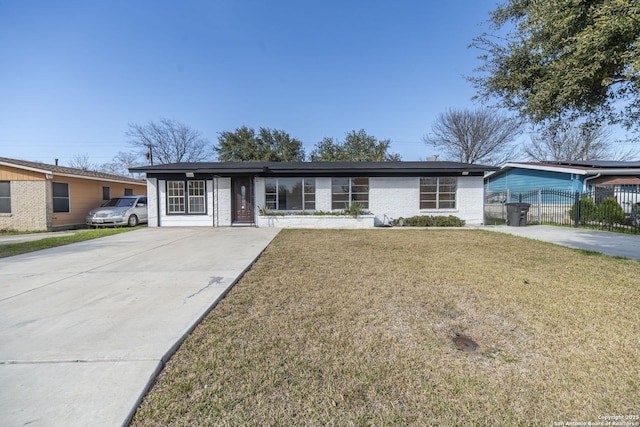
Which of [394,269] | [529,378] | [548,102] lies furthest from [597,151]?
[529,378]

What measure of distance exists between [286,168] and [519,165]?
16069 millimetres

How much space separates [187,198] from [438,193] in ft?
40.6

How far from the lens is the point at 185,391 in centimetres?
204

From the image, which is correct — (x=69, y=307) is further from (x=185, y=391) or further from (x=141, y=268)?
(x=185, y=391)

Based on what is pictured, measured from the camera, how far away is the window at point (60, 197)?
14.0 metres

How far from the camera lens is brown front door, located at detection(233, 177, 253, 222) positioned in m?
13.5

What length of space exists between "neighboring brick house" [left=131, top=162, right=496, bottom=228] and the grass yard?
889cm

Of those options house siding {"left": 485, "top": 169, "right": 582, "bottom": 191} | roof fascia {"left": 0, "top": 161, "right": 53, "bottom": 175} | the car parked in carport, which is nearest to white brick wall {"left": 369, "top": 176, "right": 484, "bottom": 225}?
house siding {"left": 485, "top": 169, "right": 582, "bottom": 191}

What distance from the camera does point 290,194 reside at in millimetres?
13844

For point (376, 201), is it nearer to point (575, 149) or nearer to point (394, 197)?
point (394, 197)

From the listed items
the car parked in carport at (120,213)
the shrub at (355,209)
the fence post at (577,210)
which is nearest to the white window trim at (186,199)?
the car parked in carport at (120,213)

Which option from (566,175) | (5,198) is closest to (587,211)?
(566,175)

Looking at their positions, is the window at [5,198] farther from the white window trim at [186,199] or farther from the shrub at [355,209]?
the shrub at [355,209]

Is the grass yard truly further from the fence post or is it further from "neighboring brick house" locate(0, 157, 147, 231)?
"neighboring brick house" locate(0, 157, 147, 231)
